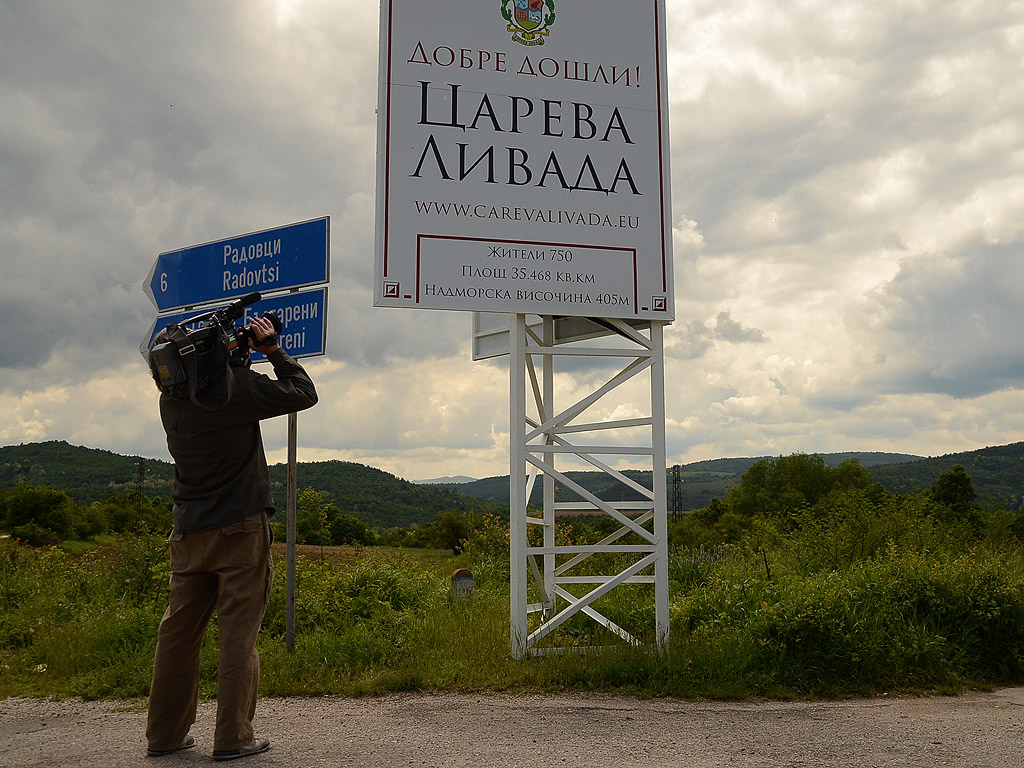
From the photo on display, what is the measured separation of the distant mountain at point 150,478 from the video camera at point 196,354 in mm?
20871

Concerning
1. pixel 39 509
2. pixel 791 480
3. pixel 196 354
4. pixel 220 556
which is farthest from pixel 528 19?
pixel 791 480

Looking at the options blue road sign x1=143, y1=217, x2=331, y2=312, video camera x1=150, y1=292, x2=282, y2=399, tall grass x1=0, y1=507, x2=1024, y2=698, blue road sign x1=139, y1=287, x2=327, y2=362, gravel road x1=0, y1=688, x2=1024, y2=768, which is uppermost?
blue road sign x1=143, y1=217, x2=331, y2=312

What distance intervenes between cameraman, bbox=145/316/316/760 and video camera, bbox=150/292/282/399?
0.06m

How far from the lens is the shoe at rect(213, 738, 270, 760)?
14.4 feet

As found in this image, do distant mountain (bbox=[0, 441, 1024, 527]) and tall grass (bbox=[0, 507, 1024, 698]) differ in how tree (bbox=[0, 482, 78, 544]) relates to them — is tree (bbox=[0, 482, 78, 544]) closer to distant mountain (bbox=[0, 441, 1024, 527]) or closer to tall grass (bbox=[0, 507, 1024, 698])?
distant mountain (bbox=[0, 441, 1024, 527])

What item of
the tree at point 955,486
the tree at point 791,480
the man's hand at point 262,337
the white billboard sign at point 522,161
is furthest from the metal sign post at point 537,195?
the tree at point 791,480

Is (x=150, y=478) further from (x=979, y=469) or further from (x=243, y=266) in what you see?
(x=979, y=469)

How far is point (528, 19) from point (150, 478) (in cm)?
2853

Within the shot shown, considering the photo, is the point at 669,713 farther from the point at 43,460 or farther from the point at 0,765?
the point at 43,460

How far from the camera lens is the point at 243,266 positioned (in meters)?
7.29

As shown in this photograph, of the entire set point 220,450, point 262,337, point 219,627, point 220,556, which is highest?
point 262,337

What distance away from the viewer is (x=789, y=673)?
20.9ft

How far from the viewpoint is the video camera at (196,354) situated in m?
4.43

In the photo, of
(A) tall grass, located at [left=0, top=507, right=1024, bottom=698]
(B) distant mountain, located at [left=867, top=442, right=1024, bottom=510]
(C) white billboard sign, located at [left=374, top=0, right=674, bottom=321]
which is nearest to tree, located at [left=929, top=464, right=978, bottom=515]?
(B) distant mountain, located at [left=867, top=442, right=1024, bottom=510]
